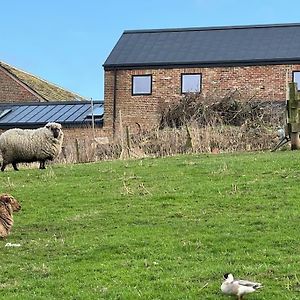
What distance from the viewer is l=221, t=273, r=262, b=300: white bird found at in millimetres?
8359

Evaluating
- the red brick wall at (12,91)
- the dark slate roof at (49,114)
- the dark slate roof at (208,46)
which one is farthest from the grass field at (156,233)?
the red brick wall at (12,91)

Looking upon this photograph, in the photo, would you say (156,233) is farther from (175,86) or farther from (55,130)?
(175,86)

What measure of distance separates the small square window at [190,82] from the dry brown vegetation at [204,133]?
8.81 feet

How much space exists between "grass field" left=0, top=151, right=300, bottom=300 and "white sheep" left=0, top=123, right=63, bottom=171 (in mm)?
4200

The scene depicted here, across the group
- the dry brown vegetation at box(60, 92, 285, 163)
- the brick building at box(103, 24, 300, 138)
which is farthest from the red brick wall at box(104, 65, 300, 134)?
the dry brown vegetation at box(60, 92, 285, 163)

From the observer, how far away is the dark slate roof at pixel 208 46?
38531mm

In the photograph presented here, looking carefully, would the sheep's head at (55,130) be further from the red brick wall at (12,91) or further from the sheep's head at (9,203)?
the red brick wall at (12,91)

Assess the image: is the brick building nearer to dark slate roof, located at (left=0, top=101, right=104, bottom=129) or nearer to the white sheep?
dark slate roof, located at (left=0, top=101, right=104, bottom=129)

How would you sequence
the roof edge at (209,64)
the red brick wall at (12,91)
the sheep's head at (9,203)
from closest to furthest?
the sheep's head at (9,203)
the roof edge at (209,64)
the red brick wall at (12,91)

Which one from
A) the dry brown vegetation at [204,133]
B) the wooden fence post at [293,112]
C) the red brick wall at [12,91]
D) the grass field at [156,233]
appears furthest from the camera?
the red brick wall at [12,91]

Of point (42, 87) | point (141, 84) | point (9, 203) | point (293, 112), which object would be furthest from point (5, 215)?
point (42, 87)

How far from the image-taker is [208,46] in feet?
133

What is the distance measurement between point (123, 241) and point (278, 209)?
338 cm

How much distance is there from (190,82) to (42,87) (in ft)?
55.5
